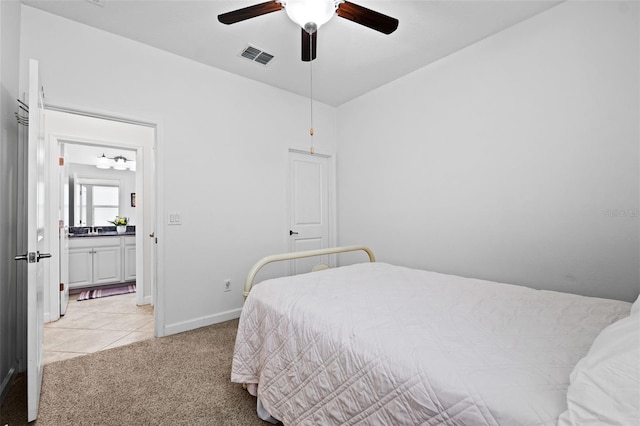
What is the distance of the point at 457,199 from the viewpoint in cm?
273

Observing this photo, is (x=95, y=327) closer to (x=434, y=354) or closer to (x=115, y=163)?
(x=115, y=163)

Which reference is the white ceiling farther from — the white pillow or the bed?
the white pillow

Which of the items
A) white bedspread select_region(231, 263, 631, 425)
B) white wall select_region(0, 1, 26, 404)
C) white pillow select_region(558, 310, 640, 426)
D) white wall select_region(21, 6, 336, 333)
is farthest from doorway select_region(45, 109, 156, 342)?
white pillow select_region(558, 310, 640, 426)

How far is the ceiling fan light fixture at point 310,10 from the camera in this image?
1.63m

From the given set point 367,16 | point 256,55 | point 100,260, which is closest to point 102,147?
point 100,260

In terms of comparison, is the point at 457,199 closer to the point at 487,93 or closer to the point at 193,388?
the point at 487,93

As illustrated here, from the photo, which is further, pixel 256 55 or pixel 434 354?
pixel 256 55

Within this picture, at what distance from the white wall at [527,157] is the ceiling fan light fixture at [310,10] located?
1.57m

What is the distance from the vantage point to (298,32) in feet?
7.97

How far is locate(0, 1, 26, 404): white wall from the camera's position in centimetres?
171

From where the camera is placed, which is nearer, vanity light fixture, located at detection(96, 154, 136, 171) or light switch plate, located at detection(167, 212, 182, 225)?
light switch plate, located at detection(167, 212, 182, 225)

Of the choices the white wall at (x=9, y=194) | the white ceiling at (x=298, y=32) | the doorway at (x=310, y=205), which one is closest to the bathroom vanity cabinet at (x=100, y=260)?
the white wall at (x=9, y=194)

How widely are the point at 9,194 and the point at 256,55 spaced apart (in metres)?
2.12

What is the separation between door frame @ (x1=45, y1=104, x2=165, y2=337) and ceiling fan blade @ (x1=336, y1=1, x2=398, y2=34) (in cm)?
188
